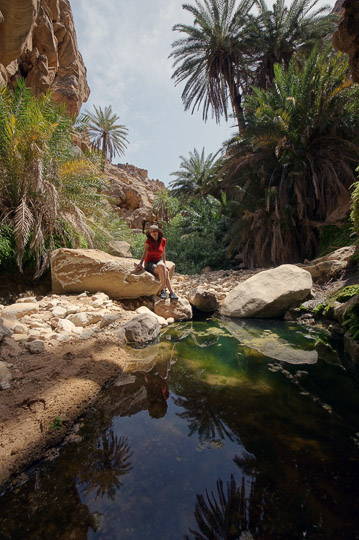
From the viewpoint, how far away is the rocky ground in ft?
5.55

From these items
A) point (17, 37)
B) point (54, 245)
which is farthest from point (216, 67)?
point (54, 245)

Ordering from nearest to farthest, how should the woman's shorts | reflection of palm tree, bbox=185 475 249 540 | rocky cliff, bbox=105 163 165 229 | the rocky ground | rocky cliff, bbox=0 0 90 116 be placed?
reflection of palm tree, bbox=185 475 249 540
the rocky ground
the woman's shorts
rocky cliff, bbox=0 0 90 116
rocky cliff, bbox=105 163 165 229

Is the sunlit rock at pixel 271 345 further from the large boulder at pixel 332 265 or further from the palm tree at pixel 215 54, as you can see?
the palm tree at pixel 215 54

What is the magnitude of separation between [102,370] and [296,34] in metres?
17.0

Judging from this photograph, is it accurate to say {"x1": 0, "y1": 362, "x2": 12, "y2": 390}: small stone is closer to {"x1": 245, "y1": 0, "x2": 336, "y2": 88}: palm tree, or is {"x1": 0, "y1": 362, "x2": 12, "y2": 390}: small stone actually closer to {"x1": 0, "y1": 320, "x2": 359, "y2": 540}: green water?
{"x1": 0, "y1": 320, "x2": 359, "y2": 540}: green water

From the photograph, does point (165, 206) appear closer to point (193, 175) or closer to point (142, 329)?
point (193, 175)

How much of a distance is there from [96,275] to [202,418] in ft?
12.2

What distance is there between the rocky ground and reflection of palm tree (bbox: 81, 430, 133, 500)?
0.97ft

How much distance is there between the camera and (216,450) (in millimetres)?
1668

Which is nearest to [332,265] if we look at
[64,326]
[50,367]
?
[64,326]

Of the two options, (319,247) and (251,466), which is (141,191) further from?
(251,466)

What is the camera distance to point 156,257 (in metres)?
5.68

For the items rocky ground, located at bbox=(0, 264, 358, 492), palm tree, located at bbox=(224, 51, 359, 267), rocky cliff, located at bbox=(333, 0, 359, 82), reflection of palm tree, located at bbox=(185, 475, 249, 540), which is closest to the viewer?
reflection of palm tree, located at bbox=(185, 475, 249, 540)

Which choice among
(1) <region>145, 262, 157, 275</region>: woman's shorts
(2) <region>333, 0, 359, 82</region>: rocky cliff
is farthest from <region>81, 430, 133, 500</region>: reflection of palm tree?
(2) <region>333, 0, 359, 82</region>: rocky cliff
